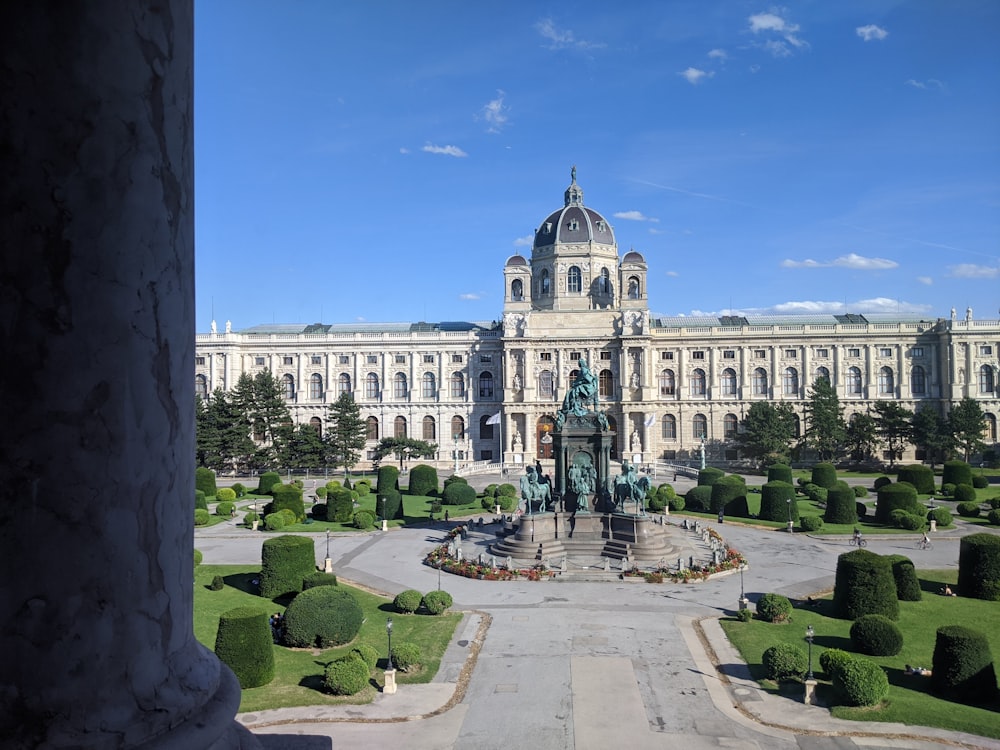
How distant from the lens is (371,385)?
260 feet

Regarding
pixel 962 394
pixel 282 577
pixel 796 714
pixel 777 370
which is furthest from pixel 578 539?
pixel 962 394

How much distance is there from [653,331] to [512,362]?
47.0 ft

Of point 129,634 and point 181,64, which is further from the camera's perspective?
point 181,64

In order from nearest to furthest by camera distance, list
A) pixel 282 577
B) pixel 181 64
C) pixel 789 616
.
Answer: pixel 181 64, pixel 789 616, pixel 282 577

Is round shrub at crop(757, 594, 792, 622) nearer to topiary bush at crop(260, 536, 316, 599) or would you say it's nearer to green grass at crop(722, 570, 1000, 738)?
green grass at crop(722, 570, 1000, 738)

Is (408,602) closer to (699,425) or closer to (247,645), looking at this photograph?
(247,645)

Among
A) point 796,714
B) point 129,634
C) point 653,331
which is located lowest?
point 796,714

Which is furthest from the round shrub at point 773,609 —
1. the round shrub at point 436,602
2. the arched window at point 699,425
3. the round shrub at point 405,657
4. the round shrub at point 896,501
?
the arched window at point 699,425

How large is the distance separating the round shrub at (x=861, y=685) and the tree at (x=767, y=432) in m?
49.8

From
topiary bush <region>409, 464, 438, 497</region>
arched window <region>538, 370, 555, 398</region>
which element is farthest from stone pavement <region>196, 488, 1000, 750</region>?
arched window <region>538, 370, 555, 398</region>

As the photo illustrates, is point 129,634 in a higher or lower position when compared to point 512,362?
lower

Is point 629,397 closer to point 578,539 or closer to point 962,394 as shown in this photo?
point 962,394

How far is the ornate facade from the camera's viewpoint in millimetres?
73688

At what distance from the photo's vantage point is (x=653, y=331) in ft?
249
